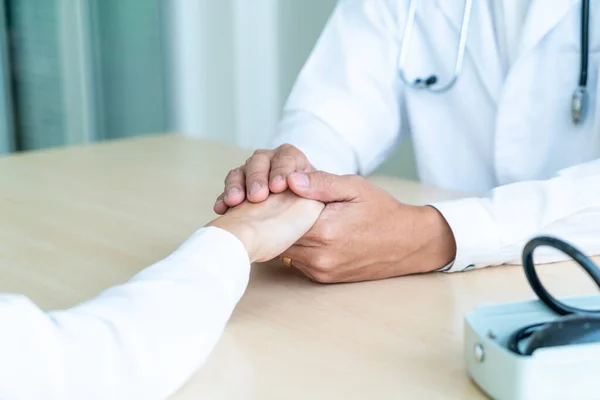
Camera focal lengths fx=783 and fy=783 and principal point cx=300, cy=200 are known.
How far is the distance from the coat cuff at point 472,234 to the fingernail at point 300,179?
16 centimetres

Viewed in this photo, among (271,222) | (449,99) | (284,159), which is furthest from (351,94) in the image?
(271,222)

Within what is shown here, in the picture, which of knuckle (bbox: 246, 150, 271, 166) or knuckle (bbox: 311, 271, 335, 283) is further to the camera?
knuckle (bbox: 246, 150, 271, 166)

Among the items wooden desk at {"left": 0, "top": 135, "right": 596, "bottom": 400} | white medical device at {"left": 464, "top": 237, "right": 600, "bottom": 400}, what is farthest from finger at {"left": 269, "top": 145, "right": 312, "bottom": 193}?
white medical device at {"left": 464, "top": 237, "right": 600, "bottom": 400}

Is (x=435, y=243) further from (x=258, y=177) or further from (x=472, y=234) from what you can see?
(x=258, y=177)

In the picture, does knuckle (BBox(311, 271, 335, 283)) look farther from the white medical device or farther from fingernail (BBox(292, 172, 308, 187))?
the white medical device

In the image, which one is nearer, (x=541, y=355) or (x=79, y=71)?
(x=541, y=355)

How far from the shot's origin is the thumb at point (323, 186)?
0.92m

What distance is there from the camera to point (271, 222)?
881 mm

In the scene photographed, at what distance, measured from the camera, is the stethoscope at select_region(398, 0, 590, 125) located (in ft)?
3.99

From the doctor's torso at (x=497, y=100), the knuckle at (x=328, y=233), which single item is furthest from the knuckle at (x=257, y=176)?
the doctor's torso at (x=497, y=100)

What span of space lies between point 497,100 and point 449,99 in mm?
103

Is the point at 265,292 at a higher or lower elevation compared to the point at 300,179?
lower

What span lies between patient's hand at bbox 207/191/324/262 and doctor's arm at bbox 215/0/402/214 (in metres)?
0.36

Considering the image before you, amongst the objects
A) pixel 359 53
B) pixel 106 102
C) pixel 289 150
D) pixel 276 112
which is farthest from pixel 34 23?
pixel 289 150
